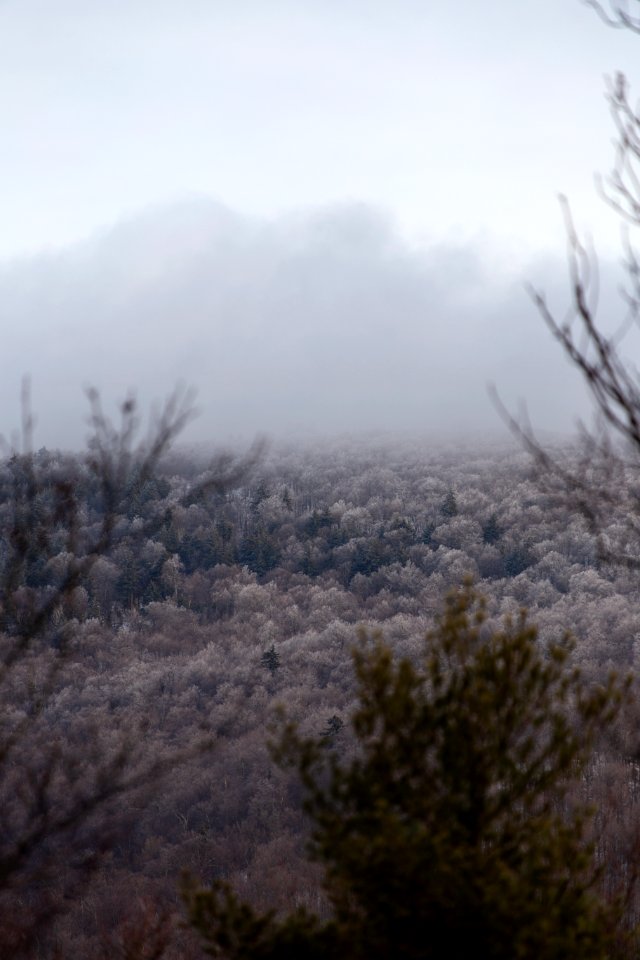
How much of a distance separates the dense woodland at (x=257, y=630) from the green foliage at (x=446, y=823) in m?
1.18

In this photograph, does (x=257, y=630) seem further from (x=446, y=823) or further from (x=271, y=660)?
(x=446, y=823)

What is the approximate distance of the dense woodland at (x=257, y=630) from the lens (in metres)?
16.4

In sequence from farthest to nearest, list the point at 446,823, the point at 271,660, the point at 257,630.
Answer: the point at 257,630
the point at 271,660
the point at 446,823

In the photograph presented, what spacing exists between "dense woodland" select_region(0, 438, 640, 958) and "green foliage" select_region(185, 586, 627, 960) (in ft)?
3.86

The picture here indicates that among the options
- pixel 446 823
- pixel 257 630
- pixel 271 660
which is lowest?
pixel 257 630

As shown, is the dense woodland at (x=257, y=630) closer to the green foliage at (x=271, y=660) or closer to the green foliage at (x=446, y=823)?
the green foliage at (x=271, y=660)

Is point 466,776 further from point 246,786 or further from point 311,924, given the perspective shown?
point 246,786

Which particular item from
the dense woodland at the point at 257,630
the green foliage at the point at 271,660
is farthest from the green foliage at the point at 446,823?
the green foliage at the point at 271,660

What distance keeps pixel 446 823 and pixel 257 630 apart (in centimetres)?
3066

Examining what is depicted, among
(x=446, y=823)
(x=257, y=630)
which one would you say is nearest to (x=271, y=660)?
(x=257, y=630)

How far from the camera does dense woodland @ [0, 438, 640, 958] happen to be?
1644 centimetres

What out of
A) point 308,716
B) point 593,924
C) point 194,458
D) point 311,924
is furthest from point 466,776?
point 194,458

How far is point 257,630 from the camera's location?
3362 centimetres

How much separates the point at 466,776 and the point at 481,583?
1255 inches
